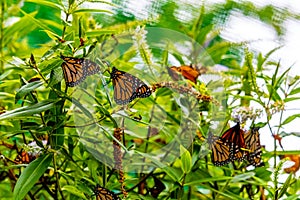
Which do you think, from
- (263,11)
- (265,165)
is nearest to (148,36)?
(265,165)

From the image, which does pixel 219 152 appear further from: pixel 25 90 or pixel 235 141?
pixel 25 90

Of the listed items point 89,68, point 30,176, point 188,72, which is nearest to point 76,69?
point 89,68

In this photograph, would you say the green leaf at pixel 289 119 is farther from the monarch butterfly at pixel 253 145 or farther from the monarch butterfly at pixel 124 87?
the monarch butterfly at pixel 124 87

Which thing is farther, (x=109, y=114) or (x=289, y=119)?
(x=289, y=119)

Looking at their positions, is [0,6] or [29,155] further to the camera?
[0,6]

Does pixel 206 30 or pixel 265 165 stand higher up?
pixel 206 30

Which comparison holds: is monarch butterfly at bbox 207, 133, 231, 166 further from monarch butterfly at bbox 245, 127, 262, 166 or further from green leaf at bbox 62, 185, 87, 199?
green leaf at bbox 62, 185, 87, 199

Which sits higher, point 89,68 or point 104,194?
point 89,68

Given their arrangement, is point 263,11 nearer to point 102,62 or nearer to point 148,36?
point 148,36
